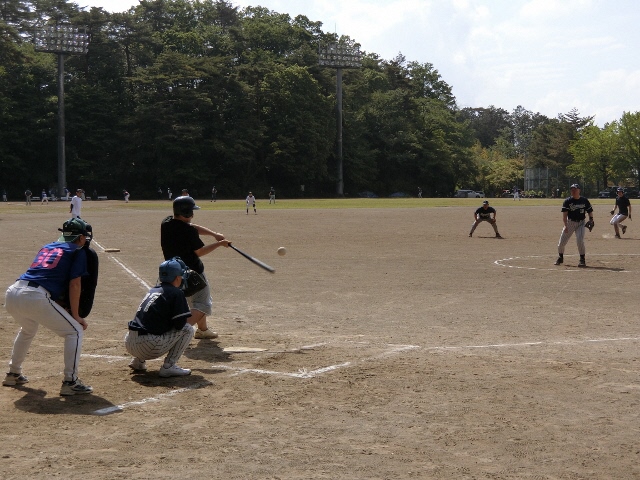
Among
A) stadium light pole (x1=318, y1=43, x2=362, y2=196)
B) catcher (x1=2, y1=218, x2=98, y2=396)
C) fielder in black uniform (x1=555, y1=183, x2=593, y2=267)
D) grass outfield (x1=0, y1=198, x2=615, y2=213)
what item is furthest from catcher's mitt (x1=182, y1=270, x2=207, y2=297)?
stadium light pole (x1=318, y1=43, x2=362, y2=196)

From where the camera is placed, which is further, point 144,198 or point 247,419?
point 144,198

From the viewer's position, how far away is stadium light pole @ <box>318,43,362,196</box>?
102562mm

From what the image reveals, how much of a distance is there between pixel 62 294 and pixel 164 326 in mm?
1160

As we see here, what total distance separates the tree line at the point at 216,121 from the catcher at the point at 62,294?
90.0 meters

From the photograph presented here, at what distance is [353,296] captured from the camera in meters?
15.3

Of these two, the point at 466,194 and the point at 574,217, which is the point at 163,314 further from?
the point at 466,194

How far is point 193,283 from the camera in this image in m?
10.2

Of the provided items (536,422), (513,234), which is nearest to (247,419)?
(536,422)

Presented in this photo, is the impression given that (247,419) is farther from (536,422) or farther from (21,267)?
(21,267)

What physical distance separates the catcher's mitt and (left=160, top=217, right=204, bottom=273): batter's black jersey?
0.28 m

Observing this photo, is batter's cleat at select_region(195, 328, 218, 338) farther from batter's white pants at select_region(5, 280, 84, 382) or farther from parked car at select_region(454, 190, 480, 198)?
parked car at select_region(454, 190, 480, 198)

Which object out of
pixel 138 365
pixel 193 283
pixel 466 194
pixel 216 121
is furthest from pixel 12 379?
pixel 466 194

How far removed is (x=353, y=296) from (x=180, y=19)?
392ft

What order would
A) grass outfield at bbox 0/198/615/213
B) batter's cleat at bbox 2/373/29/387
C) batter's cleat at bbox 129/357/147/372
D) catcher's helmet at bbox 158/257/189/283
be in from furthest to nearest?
grass outfield at bbox 0/198/615/213 → batter's cleat at bbox 129/357/147/372 → catcher's helmet at bbox 158/257/189/283 → batter's cleat at bbox 2/373/29/387
